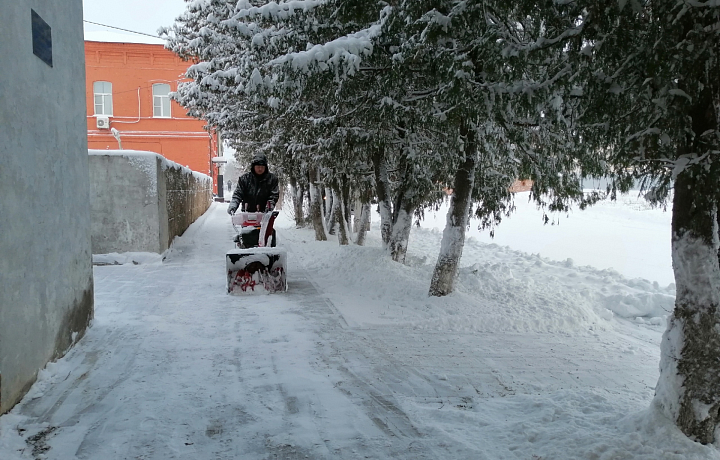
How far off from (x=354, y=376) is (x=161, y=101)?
3288cm

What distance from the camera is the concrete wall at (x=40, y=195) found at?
11.4ft

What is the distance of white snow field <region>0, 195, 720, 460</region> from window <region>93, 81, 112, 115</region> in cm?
2751

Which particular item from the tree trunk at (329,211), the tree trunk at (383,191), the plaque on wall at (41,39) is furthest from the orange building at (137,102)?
the plaque on wall at (41,39)

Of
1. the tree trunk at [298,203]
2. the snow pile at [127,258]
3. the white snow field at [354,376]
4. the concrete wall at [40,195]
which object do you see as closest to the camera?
the white snow field at [354,376]

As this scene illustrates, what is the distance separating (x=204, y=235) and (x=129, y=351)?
482 inches

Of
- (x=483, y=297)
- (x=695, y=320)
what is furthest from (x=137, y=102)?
(x=695, y=320)

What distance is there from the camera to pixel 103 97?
32344 millimetres

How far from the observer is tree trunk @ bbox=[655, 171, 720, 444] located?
3.02 m

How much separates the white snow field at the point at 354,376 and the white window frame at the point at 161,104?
26933mm

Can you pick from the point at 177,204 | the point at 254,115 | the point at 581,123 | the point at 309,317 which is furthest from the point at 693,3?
the point at 177,204

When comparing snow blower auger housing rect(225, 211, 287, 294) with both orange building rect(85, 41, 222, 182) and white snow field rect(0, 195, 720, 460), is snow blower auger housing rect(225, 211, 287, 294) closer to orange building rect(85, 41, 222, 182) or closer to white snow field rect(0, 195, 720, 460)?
white snow field rect(0, 195, 720, 460)

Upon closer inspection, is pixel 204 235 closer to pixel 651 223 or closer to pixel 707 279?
pixel 707 279

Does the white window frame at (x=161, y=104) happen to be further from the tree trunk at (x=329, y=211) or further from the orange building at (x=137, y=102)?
the tree trunk at (x=329, y=211)

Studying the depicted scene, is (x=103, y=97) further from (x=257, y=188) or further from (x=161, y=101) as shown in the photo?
(x=257, y=188)
